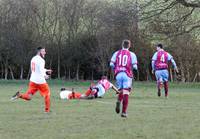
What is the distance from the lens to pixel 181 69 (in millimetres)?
58812

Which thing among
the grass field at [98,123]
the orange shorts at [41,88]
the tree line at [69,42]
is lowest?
the grass field at [98,123]

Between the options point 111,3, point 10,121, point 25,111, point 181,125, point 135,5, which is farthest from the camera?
point 111,3

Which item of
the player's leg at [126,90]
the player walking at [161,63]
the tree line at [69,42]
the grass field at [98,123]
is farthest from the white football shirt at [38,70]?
the tree line at [69,42]

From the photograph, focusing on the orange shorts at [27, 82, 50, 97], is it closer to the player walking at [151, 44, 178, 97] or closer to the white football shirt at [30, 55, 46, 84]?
the white football shirt at [30, 55, 46, 84]

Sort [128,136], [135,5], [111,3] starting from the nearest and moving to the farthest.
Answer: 1. [128,136]
2. [135,5]
3. [111,3]

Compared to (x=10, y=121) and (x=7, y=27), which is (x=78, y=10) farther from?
(x=10, y=121)

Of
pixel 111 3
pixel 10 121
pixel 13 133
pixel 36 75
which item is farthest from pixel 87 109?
pixel 111 3

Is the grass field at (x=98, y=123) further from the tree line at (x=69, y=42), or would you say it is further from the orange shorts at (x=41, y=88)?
the tree line at (x=69, y=42)

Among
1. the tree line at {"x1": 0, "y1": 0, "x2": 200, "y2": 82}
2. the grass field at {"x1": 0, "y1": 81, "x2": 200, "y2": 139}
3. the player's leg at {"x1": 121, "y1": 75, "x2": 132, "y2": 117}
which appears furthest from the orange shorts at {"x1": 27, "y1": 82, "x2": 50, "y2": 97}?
the tree line at {"x1": 0, "y1": 0, "x2": 200, "y2": 82}

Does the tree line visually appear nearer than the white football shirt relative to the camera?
No

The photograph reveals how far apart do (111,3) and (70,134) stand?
136 feet

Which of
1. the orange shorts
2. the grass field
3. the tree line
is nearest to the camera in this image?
the grass field

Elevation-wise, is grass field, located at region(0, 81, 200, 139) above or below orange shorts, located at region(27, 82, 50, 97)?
below

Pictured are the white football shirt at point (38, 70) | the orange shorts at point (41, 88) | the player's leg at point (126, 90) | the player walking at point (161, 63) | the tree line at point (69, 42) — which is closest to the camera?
the player's leg at point (126, 90)
